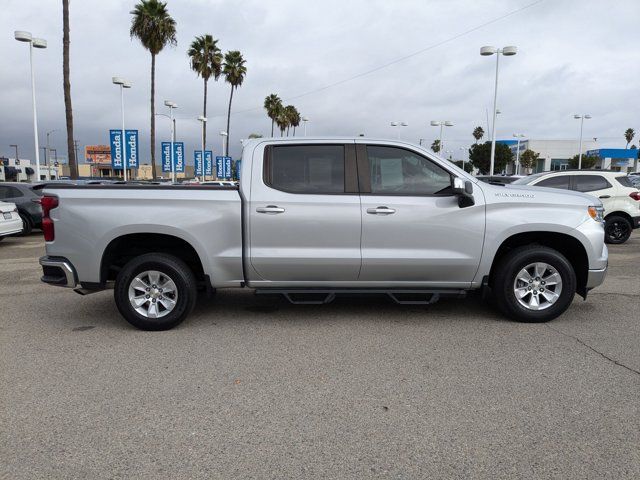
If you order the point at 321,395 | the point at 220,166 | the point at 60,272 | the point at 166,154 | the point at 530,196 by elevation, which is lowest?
the point at 321,395

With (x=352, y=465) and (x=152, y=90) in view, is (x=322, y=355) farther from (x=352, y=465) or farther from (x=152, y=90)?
(x=152, y=90)

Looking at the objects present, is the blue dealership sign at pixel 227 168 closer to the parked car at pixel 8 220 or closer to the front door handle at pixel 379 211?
the parked car at pixel 8 220

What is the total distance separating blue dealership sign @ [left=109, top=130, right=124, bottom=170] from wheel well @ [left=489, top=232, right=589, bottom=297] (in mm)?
21269

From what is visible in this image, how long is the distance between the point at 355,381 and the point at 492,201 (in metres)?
2.53

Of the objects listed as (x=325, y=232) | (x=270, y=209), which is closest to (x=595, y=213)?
(x=325, y=232)

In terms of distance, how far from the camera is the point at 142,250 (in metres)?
5.61

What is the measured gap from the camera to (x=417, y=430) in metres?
3.26

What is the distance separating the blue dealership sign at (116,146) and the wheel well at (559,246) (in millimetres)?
21269

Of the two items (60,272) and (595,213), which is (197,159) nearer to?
(60,272)

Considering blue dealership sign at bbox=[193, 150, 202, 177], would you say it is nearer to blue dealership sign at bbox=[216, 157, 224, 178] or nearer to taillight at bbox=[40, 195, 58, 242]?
blue dealership sign at bbox=[216, 157, 224, 178]

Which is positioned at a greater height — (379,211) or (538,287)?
(379,211)

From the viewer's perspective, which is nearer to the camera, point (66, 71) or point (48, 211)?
point (48, 211)

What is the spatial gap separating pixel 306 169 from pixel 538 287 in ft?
9.36

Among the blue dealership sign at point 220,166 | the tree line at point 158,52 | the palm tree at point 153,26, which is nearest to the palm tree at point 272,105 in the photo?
the tree line at point 158,52
